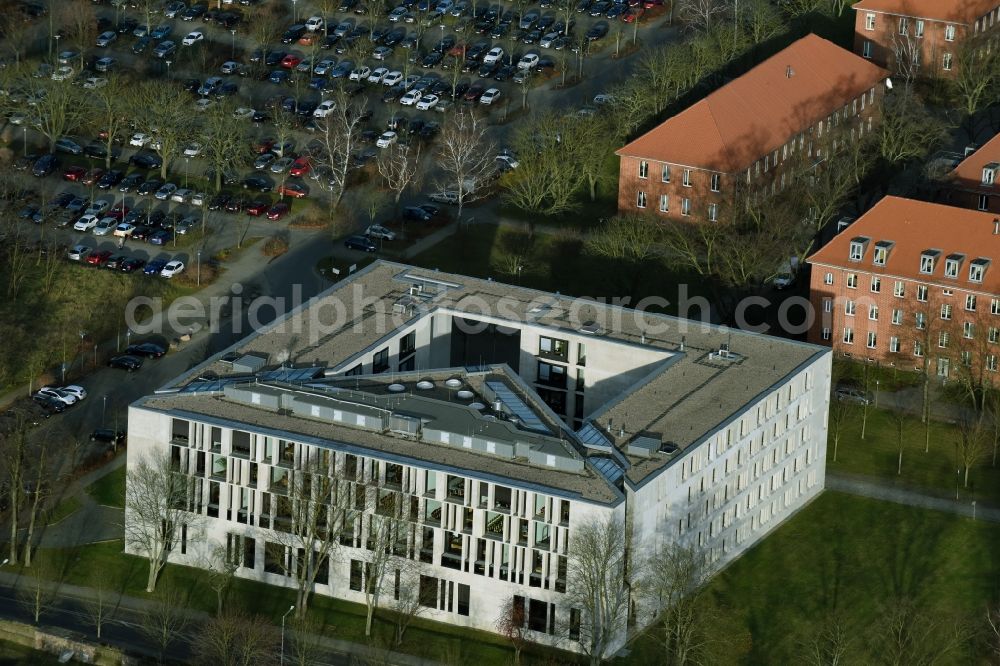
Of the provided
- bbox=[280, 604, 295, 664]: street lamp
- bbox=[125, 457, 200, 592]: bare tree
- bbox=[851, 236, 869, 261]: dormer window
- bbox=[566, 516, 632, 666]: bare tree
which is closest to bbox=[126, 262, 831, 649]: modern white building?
bbox=[566, 516, 632, 666]: bare tree

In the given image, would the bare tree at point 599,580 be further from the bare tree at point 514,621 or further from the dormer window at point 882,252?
the dormer window at point 882,252

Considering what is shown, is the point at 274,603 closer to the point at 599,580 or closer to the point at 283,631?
the point at 283,631

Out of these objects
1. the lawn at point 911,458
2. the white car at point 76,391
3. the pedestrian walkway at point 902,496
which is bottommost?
the pedestrian walkway at point 902,496

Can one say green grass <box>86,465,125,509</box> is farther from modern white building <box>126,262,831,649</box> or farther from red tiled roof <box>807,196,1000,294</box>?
red tiled roof <box>807,196,1000,294</box>

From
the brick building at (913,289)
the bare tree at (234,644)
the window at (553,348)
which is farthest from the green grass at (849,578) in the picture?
the bare tree at (234,644)

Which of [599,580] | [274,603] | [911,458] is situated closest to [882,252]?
[911,458]

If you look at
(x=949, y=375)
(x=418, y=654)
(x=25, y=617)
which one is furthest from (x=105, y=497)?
(x=949, y=375)
